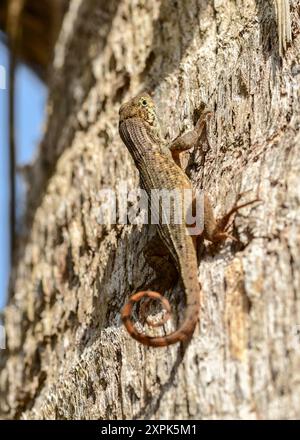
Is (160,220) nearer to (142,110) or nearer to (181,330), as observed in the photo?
(181,330)

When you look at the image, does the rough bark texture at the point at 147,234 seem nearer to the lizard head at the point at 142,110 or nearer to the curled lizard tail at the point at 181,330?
the curled lizard tail at the point at 181,330

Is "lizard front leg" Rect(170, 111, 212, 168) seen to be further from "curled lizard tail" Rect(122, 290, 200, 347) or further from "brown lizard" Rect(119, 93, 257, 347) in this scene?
"curled lizard tail" Rect(122, 290, 200, 347)

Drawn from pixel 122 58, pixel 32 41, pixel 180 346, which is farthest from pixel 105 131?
pixel 32 41

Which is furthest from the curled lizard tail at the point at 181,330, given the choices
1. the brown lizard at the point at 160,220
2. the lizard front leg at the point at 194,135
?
the lizard front leg at the point at 194,135

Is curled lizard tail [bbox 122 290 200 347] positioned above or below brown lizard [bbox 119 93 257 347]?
below

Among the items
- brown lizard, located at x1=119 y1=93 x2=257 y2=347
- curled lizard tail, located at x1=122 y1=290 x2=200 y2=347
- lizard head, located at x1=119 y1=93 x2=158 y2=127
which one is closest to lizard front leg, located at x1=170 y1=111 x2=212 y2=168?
brown lizard, located at x1=119 y1=93 x2=257 y2=347
